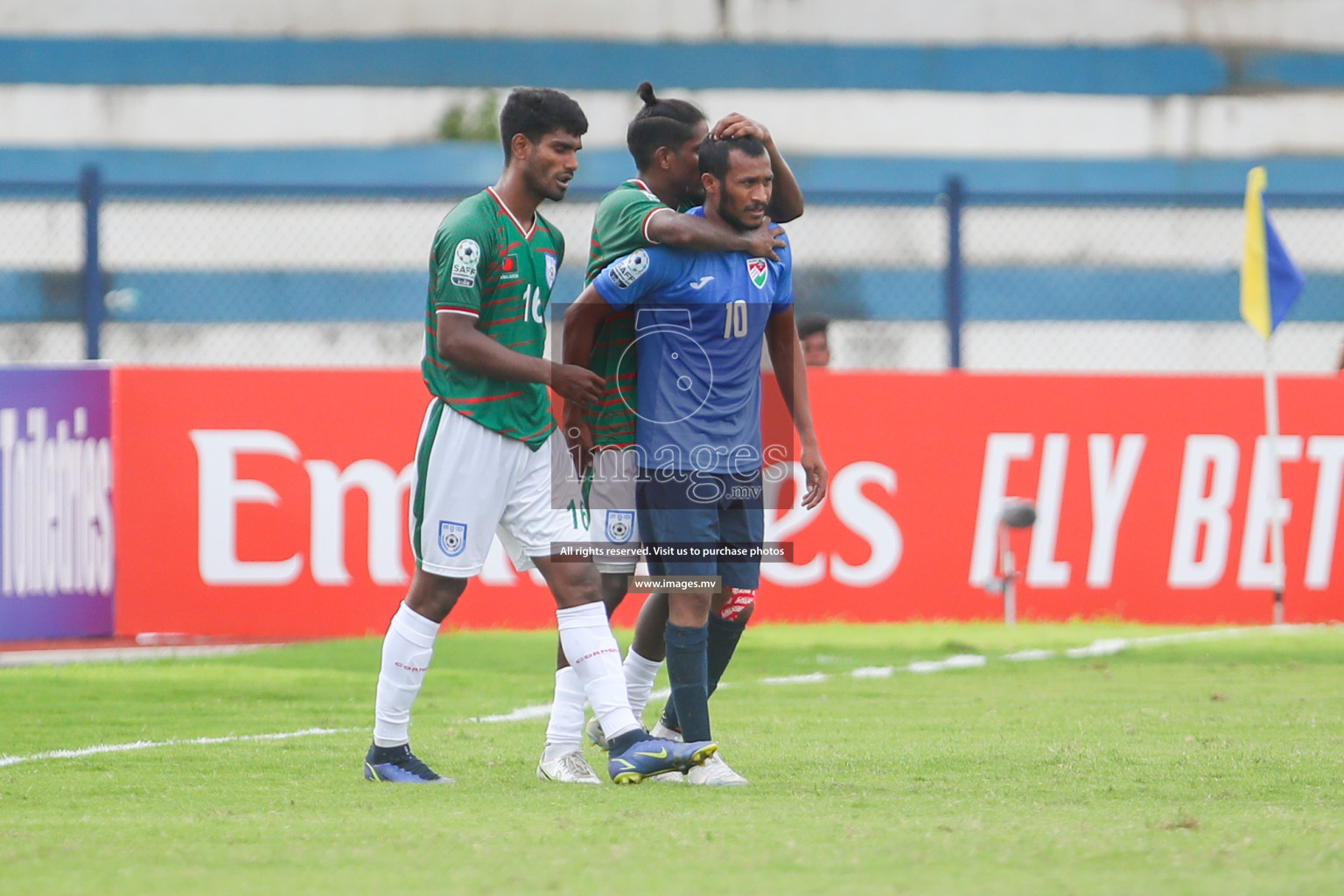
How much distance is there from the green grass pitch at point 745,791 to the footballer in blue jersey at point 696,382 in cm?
61

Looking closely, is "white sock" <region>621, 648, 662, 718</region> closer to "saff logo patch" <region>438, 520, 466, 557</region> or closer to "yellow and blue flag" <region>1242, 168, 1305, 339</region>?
"saff logo patch" <region>438, 520, 466, 557</region>

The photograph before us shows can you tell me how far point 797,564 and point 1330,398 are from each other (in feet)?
10.2

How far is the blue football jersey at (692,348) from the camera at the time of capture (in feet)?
16.8

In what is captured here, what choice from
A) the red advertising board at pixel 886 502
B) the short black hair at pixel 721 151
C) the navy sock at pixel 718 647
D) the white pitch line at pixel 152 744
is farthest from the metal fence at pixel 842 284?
the short black hair at pixel 721 151

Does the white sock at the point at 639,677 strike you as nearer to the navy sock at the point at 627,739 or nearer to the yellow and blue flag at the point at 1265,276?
the navy sock at the point at 627,739

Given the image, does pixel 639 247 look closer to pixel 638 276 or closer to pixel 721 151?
pixel 638 276

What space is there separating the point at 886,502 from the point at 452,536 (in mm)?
5304

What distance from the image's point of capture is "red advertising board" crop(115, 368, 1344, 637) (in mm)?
9688

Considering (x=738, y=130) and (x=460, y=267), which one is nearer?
(x=460, y=267)

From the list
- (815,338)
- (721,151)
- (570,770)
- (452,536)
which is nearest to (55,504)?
(815,338)

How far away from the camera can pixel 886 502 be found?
32.8ft

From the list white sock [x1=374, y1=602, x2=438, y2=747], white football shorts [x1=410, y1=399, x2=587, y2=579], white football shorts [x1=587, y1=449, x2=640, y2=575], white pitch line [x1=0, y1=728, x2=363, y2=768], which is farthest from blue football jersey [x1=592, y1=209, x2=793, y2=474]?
white pitch line [x1=0, y1=728, x2=363, y2=768]

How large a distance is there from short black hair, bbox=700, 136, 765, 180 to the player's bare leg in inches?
52.8

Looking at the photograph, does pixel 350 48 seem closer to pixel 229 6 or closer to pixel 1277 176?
pixel 229 6
